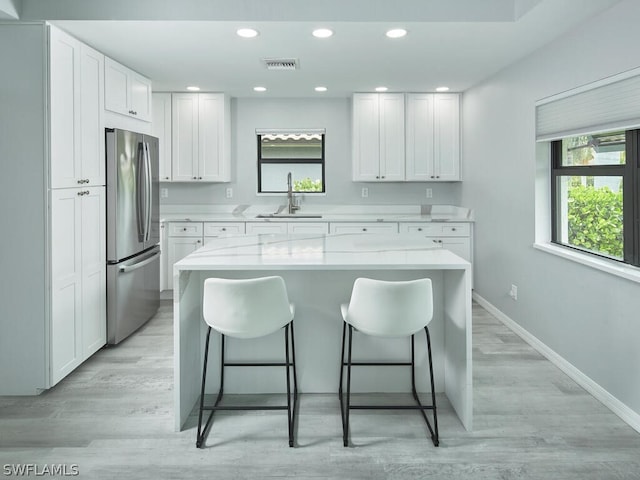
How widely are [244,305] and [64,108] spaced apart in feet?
6.00

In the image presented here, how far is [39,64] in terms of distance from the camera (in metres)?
2.95

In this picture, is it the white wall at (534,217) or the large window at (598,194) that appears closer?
the white wall at (534,217)

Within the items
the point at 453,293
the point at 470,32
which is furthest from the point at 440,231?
the point at 453,293

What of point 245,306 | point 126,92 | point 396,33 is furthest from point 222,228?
point 245,306

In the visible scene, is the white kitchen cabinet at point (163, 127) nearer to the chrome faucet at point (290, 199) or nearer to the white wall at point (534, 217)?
the chrome faucet at point (290, 199)

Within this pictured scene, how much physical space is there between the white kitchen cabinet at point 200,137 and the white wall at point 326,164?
343 mm

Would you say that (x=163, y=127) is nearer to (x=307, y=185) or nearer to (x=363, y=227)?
(x=307, y=185)

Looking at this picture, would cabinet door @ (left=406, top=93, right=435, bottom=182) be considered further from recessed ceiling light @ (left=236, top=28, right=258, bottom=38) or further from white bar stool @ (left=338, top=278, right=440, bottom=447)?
white bar stool @ (left=338, top=278, right=440, bottom=447)

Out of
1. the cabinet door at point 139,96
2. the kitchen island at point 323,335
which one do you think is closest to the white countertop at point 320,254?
the kitchen island at point 323,335

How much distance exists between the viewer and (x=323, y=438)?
8.11ft

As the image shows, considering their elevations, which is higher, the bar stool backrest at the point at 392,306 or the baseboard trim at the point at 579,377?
the bar stool backrest at the point at 392,306

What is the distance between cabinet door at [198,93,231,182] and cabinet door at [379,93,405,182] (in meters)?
1.77

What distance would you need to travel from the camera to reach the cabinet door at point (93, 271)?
3.44 metres

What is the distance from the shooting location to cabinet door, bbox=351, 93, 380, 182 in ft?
18.7
